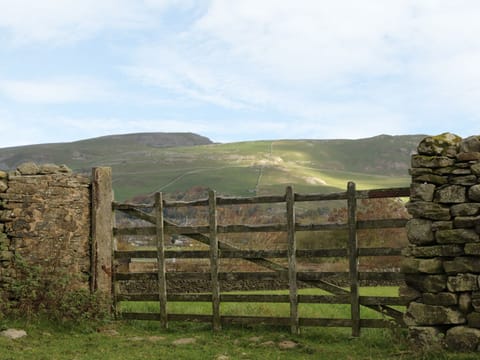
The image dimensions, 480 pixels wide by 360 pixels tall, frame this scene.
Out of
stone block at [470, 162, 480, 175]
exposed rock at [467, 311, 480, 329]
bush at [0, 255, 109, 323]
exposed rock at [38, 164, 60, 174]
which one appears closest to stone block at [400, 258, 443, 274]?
exposed rock at [467, 311, 480, 329]

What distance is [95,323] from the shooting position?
10.5 m

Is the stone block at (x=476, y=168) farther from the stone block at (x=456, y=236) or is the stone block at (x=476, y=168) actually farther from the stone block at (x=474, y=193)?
the stone block at (x=456, y=236)

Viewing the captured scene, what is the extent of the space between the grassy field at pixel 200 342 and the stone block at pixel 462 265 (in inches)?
40.1

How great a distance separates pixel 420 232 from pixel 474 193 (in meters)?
0.84

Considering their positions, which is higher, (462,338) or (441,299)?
(441,299)

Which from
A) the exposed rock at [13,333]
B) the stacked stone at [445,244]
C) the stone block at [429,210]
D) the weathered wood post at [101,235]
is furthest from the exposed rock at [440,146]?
the exposed rock at [13,333]

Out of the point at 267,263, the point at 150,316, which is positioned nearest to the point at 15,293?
the point at 150,316

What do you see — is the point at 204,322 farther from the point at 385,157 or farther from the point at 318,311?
the point at 385,157

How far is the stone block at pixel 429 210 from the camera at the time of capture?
8.13 m

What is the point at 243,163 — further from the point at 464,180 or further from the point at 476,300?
the point at 476,300

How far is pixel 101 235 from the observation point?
11.3 metres

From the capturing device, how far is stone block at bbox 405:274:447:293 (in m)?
8.09

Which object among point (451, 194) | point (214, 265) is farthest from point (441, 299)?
point (214, 265)

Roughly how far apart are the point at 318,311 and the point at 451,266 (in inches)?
157
